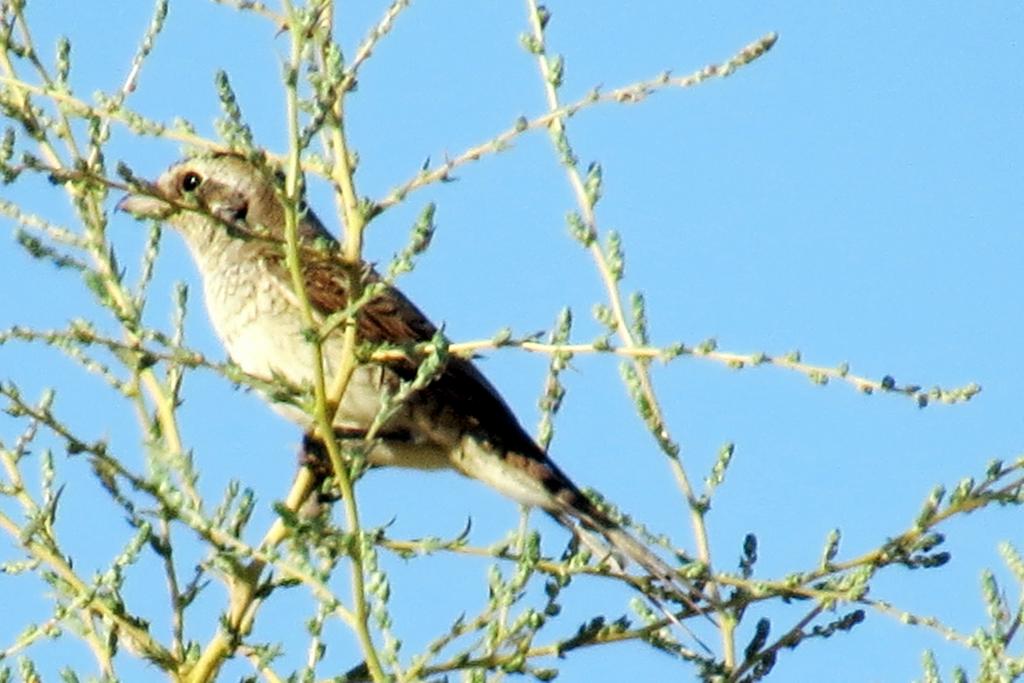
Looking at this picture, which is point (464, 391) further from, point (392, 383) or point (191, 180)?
point (191, 180)

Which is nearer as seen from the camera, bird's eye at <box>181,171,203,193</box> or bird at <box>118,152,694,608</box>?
bird at <box>118,152,694,608</box>

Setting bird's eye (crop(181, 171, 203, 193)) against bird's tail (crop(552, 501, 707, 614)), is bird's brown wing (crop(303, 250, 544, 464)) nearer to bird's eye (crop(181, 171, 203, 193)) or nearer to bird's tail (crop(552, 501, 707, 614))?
bird's tail (crop(552, 501, 707, 614))

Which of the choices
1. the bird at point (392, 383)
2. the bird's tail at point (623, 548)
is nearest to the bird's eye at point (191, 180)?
the bird at point (392, 383)

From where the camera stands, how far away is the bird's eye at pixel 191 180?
5.82 m

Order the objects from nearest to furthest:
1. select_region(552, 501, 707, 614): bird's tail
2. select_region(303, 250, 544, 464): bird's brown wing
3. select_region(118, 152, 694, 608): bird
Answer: select_region(552, 501, 707, 614): bird's tail
select_region(118, 152, 694, 608): bird
select_region(303, 250, 544, 464): bird's brown wing

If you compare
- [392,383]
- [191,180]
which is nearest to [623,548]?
[392,383]

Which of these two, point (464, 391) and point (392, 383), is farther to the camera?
point (464, 391)

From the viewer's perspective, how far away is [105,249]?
335 cm

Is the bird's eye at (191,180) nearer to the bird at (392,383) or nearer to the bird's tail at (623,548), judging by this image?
the bird at (392,383)

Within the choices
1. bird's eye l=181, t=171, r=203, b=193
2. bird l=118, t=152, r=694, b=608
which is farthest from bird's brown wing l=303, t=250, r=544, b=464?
bird's eye l=181, t=171, r=203, b=193

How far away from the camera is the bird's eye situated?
5.82 m

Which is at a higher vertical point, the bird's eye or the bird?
the bird's eye

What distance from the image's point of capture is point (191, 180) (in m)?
5.84

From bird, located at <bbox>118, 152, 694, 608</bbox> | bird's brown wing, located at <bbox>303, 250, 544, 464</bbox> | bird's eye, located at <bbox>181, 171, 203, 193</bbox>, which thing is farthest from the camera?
bird's eye, located at <bbox>181, 171, 203, 193</bbox>
